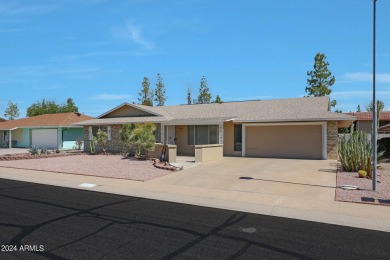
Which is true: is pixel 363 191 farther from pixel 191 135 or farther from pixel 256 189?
pixel 191 135

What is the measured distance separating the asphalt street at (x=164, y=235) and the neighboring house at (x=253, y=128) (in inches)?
463

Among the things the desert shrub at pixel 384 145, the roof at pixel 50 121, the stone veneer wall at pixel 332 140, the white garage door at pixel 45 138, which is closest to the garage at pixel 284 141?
the stone veneer wall at pixel 332 140

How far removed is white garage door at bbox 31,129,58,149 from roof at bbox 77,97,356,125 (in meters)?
11.2

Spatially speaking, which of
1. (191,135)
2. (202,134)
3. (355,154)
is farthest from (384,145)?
(191,135)

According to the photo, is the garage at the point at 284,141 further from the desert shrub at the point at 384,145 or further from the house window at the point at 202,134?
the desert shrub at the point at 384,145

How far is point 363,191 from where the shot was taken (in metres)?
11.2

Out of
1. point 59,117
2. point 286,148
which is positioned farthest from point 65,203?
point 59,117

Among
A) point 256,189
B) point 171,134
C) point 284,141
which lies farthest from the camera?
point 171,134

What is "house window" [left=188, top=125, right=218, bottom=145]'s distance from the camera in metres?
24.8

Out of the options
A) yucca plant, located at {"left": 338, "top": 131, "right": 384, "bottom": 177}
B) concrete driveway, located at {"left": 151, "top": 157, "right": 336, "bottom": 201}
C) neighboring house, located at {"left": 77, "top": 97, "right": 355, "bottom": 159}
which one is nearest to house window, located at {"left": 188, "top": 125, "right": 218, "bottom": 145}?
neighboring house, located at {"left": 77, "top": 97, "right": 355, "bottom": 159}

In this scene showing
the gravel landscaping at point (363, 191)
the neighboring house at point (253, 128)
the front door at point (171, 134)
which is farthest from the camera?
the front door at point (171, 134)

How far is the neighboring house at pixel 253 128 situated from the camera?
21578 millimetres

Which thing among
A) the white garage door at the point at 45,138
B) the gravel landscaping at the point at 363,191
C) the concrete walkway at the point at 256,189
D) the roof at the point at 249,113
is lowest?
the concrete walkway at the point at 256,189

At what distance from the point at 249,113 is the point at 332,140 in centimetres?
640
